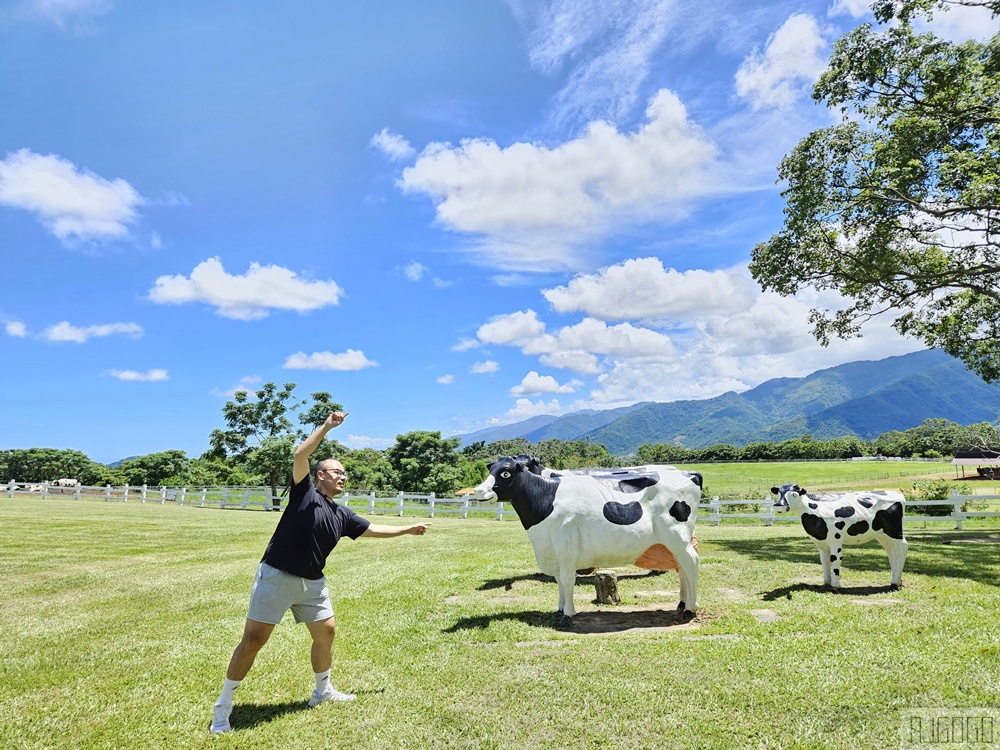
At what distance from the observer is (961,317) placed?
1599cm

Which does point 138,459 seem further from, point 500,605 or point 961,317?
point 961,317

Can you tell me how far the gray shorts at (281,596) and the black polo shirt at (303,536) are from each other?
0.20 ft

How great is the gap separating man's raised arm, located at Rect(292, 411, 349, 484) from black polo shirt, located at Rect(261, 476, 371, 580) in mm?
83

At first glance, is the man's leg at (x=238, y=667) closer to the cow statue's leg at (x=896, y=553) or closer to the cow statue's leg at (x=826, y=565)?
the cow statue's leg at (x=826, y=565)

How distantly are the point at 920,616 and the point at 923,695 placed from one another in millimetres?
2996

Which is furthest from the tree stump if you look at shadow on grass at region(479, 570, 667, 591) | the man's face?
the man's face

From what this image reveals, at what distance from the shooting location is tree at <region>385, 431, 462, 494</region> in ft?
124

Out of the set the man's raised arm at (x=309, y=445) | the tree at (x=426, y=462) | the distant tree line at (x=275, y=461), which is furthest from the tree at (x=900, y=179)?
the tree at (x=426, y=462)

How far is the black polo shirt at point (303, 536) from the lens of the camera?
429cm

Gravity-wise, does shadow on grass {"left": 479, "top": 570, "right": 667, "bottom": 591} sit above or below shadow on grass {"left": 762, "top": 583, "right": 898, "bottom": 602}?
below

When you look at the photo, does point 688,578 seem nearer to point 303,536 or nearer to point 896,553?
point 896,553

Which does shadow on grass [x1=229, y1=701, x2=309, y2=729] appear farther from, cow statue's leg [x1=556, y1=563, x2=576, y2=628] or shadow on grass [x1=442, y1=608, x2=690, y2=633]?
cow statue's leg [x1=556, y1=563, x2=576, y2=628]

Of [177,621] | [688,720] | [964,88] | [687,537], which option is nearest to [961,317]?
[964,88]

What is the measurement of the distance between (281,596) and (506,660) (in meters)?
2.45
